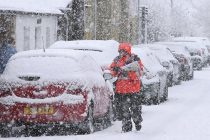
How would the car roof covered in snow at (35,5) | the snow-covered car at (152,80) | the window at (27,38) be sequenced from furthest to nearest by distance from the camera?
the window at (27,38) → the car roof covered in snow at (35,5) → the snow-covered car at (152,80)

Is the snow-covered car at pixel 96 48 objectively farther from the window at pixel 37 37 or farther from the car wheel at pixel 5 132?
the window at pixel 37 37

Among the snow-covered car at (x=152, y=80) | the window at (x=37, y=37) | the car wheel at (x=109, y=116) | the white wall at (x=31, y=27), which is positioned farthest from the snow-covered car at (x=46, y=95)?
the window at (x=37, y=37)

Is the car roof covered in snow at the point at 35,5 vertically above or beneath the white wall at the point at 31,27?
above

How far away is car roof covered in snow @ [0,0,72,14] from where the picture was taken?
32156 mm

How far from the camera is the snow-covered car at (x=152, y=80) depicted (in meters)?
20.8

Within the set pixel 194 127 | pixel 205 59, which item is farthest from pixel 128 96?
pixel 205 59

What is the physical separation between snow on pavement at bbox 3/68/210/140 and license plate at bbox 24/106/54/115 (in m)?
0.44

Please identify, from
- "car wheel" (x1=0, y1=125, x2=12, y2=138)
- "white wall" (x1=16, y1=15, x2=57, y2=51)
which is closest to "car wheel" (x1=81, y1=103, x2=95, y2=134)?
"car wheel" (x1=0, y1=125, x2=12, y2=138)

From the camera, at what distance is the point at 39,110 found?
1352cm

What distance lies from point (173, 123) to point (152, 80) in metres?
4.80

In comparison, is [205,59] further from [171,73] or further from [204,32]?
[204,32]

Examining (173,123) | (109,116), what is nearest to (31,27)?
(109,116)

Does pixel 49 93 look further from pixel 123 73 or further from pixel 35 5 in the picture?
pixel 35 5

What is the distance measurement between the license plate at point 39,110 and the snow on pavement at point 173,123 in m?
0.44
